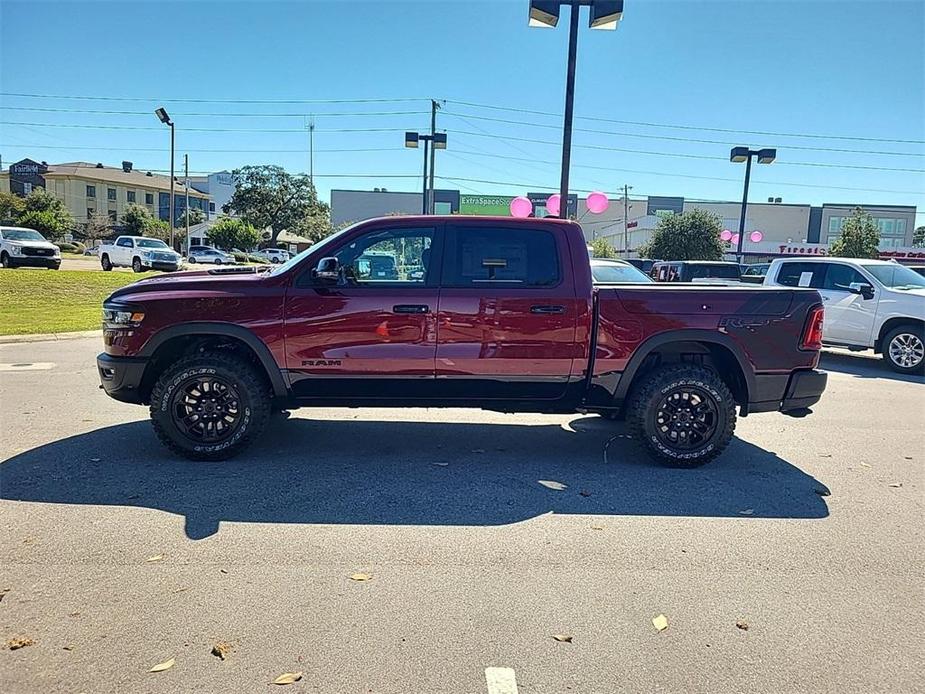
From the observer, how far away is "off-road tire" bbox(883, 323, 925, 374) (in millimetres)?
10211

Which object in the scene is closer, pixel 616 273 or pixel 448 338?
pixel 448 338

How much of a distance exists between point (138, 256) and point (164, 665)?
90.0 feet

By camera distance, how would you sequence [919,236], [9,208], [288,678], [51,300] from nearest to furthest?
[288,678] < [51,300] < [9,208] < [919,236]

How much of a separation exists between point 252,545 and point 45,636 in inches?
42.5

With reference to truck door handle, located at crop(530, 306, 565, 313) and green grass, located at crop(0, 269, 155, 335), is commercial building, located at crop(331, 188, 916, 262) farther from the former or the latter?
truck door handle, located at crop(530, 306, 565, 313)

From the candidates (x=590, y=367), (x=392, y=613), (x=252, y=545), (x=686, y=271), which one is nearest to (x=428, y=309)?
(x=590, y=367)

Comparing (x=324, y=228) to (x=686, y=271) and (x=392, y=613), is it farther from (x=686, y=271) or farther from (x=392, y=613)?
(x=392, y=613)

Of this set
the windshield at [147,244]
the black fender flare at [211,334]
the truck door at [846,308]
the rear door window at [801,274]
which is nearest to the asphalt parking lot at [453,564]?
the black fender flare at [211,334]

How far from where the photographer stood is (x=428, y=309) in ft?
16.1

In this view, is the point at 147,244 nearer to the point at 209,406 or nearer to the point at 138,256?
the point at 138,256

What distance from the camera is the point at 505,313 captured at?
4941 mm

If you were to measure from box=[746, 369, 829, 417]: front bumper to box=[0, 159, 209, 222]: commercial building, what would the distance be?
8247 centimetres

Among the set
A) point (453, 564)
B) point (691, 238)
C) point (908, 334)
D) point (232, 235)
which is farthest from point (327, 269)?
point (232, 235)

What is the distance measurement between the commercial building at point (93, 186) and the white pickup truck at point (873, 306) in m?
79.8
